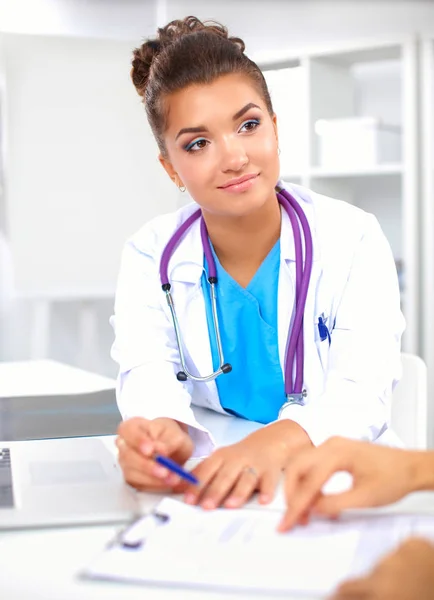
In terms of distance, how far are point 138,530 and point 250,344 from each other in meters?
0.69

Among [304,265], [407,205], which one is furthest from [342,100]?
[304,265]

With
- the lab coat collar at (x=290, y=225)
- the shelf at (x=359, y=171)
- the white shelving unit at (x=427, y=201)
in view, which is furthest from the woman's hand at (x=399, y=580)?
the shelf at (x=359, y=171)

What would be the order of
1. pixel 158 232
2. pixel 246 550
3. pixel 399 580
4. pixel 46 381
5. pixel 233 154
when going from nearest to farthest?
pixel 399 580
pixel 246 550
pixel 233 154
pixel 158 232
pixel 46 381

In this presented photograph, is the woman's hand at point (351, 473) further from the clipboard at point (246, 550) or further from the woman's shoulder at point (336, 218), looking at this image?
the woman's shoulder at point (336, 218)

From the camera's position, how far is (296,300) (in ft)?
4.24

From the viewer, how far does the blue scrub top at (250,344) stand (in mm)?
1356

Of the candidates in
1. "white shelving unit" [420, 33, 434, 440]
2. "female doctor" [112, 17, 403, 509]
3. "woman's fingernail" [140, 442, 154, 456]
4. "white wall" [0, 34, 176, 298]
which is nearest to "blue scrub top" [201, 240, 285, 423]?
"female doctor" [112, 17, 403, 509]

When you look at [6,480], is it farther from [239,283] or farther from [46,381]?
[46,381]

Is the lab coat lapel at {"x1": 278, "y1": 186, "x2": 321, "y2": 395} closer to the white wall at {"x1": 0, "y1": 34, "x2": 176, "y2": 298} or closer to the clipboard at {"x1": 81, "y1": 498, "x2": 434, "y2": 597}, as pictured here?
the clipboard at {"x1": 81, "y1": 498, "x2": 434, "y2": 597}

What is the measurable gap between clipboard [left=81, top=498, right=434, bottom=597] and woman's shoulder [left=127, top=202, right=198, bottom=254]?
73 centimetres

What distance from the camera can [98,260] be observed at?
3502mm

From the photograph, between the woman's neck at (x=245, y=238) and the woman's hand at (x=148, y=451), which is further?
the woman's neck at (x=245, y=238)

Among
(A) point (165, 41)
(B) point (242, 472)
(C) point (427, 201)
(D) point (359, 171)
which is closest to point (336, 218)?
(A) point (165, 41)

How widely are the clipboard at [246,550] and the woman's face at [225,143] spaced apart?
2.00 feet
